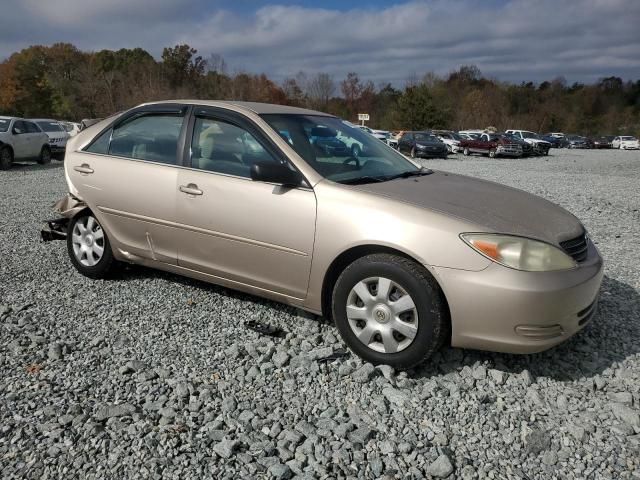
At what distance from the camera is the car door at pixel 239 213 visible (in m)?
3.57

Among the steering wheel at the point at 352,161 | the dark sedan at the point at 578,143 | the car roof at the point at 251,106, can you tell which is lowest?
the dark sedan at the point at 578,143

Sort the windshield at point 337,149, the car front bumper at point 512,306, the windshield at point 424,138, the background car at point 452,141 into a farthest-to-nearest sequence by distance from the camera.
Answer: the background car at point 452,141 < the windshield at point 424,138 < the windshield at point 337,149 < the car front bumper at point 512,306

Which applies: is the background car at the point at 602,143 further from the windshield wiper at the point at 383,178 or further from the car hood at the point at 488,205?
the car hood at the point at 488,205

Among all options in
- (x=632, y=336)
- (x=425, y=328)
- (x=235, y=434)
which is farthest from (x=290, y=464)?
(x=632, y=336)

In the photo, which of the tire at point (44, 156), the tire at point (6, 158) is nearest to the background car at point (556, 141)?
the tire at point (44, 156)

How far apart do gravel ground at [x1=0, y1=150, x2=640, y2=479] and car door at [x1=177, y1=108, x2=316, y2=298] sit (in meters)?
0.46

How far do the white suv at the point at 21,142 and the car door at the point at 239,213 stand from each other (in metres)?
15.0

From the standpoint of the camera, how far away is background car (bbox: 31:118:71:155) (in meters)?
20.1

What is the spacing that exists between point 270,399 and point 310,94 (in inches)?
2701

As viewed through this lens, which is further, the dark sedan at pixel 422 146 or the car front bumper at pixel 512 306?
the dark sedan at pixel 422 146

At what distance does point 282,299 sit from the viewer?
379 cm

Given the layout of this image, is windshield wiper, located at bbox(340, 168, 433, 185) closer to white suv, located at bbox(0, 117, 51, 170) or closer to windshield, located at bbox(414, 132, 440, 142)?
white suv, located at bbox(0, 117, 51, 170)

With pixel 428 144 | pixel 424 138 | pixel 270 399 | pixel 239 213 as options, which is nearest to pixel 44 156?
pixel 239 213

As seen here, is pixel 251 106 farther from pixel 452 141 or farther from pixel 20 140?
pixel 452 141
